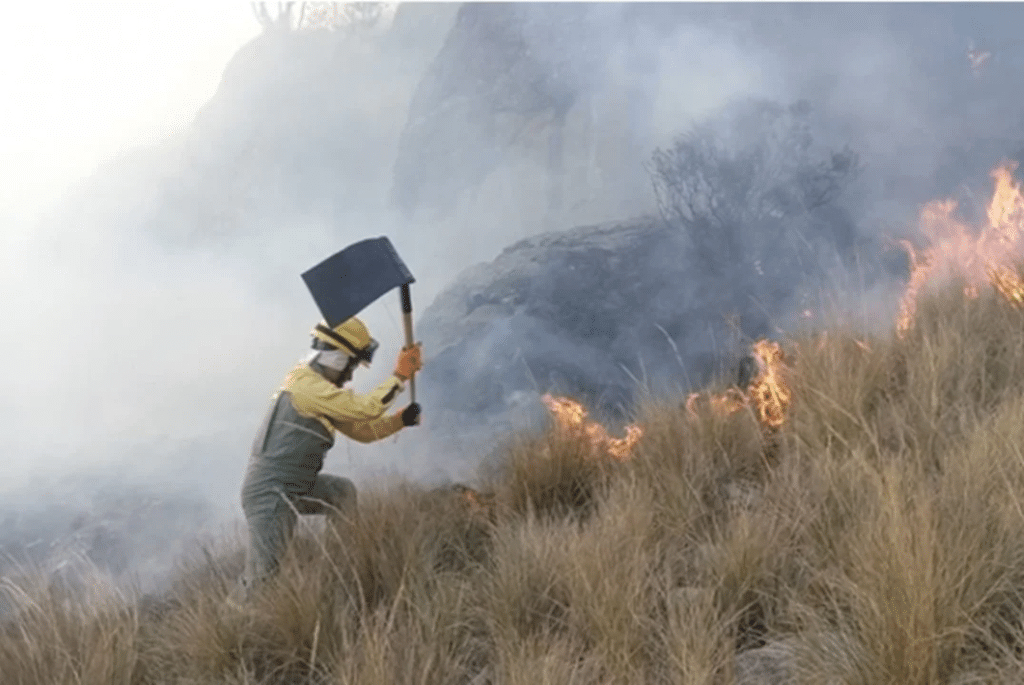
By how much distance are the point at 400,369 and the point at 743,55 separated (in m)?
17.3

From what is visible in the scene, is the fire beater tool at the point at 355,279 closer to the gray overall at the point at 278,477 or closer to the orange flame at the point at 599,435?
the gray overall at the point at 278,477

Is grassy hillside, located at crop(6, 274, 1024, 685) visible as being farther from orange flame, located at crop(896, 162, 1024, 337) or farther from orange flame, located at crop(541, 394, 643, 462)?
orange flame, located at crop(896, 162, 1024, 337)

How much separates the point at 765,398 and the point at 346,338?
6.57 ft

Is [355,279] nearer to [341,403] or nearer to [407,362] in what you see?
[407,362]

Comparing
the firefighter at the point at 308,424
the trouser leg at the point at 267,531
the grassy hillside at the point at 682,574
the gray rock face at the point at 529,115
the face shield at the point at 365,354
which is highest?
the gray rock face at the point at 529,115

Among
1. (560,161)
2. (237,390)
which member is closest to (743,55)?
(560,161)

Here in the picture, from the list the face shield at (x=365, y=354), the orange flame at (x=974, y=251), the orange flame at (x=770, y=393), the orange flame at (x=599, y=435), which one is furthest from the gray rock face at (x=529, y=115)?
the face shield at (x=365, y=354)

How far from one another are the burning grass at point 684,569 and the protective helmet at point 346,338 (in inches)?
26.2

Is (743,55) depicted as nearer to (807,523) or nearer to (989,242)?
(989,242)

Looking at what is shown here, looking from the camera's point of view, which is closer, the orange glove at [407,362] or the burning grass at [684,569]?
the burning grass at [684,569]

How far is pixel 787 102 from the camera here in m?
16.5

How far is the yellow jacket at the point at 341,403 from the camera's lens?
3.62 m

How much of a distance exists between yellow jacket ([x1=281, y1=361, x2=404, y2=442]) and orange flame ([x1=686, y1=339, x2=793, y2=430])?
142 cm

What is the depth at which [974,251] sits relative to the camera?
25.4ft
